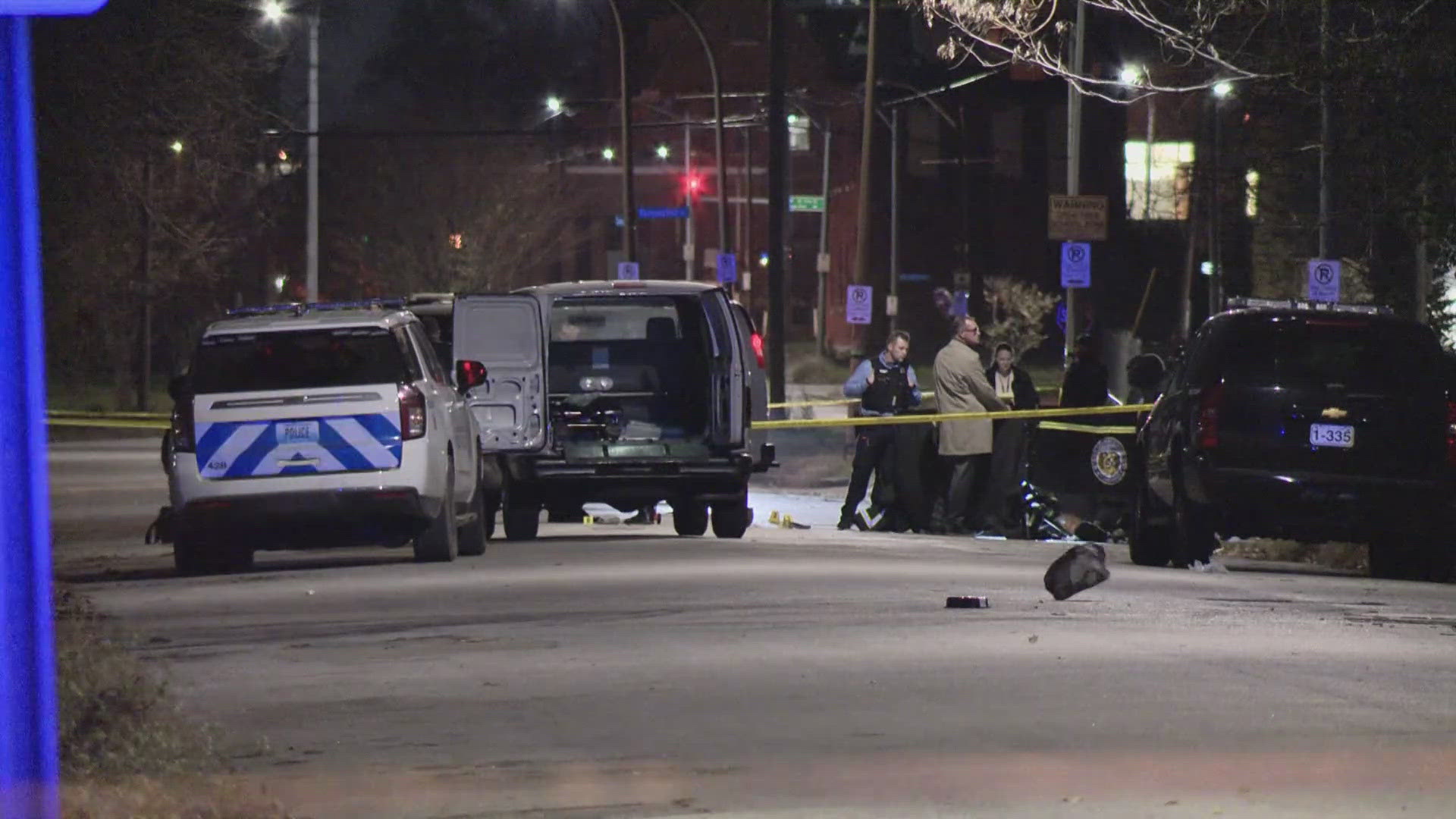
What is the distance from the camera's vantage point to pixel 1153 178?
79812 mm

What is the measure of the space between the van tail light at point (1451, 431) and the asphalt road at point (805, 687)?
35.7 inches

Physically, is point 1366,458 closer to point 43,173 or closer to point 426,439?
point 426,439

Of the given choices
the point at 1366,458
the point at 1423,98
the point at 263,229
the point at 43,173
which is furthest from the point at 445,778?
the point at 263,229

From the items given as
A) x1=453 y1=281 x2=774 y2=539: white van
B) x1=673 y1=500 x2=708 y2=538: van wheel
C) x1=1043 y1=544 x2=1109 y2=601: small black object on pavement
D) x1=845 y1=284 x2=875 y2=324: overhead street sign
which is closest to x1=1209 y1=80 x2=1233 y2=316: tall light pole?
x1=845 y1=284 x2=875 y2=324: overhead street sign

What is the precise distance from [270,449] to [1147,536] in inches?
246

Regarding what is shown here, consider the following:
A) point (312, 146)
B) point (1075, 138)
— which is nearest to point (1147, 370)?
point (1075, 138)

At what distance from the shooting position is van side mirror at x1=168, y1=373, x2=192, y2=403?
1589cm

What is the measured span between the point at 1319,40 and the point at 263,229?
2379 inches

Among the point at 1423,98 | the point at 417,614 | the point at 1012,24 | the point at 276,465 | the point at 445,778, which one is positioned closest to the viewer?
the point at 445,778

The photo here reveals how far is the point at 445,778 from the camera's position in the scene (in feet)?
26.9

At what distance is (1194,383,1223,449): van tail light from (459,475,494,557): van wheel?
16.9 ft

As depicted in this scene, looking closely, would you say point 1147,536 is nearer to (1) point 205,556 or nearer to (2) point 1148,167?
(1) point 205,556

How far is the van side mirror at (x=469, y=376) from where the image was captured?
1802 cm

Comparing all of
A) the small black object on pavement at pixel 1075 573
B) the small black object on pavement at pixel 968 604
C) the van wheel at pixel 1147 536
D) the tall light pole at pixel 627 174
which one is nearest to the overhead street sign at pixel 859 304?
the tall light pole at pixel 627 174
